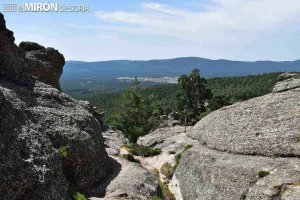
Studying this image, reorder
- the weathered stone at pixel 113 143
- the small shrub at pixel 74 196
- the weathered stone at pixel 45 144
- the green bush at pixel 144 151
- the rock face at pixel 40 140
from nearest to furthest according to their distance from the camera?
the weathered stone at pixel 45 144, the rock face at pixel 40 140, the small shrub at pixel 74 196, the weathered stone at pixel 113 143, the green bush at pixel 144 151

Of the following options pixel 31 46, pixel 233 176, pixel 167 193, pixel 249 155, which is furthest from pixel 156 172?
pixel 31 46

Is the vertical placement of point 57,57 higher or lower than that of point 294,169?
higher

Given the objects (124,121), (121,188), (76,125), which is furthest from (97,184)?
(124,121)

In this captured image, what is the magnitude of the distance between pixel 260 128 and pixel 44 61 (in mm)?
51201

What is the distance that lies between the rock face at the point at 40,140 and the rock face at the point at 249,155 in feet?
50.2

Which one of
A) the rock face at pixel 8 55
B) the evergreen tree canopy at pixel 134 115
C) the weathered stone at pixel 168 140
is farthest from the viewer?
the evergreen tree canopy at pixel 134 115

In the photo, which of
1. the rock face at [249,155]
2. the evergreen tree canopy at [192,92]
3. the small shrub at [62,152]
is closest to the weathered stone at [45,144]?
the small shrub at [62,152]

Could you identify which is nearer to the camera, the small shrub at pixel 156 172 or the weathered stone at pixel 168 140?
the small shrub at pixel 156 172

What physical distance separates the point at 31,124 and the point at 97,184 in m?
14.1

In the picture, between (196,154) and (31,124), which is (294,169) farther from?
(31,124)

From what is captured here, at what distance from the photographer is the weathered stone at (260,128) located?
5597 centimetres

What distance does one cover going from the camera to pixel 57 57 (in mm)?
90562

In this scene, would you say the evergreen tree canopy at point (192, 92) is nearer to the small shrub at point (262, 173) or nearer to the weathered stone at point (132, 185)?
the weathered stone at point (132, 185)

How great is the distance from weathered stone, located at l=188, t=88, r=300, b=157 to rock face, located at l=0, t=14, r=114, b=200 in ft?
70.4
